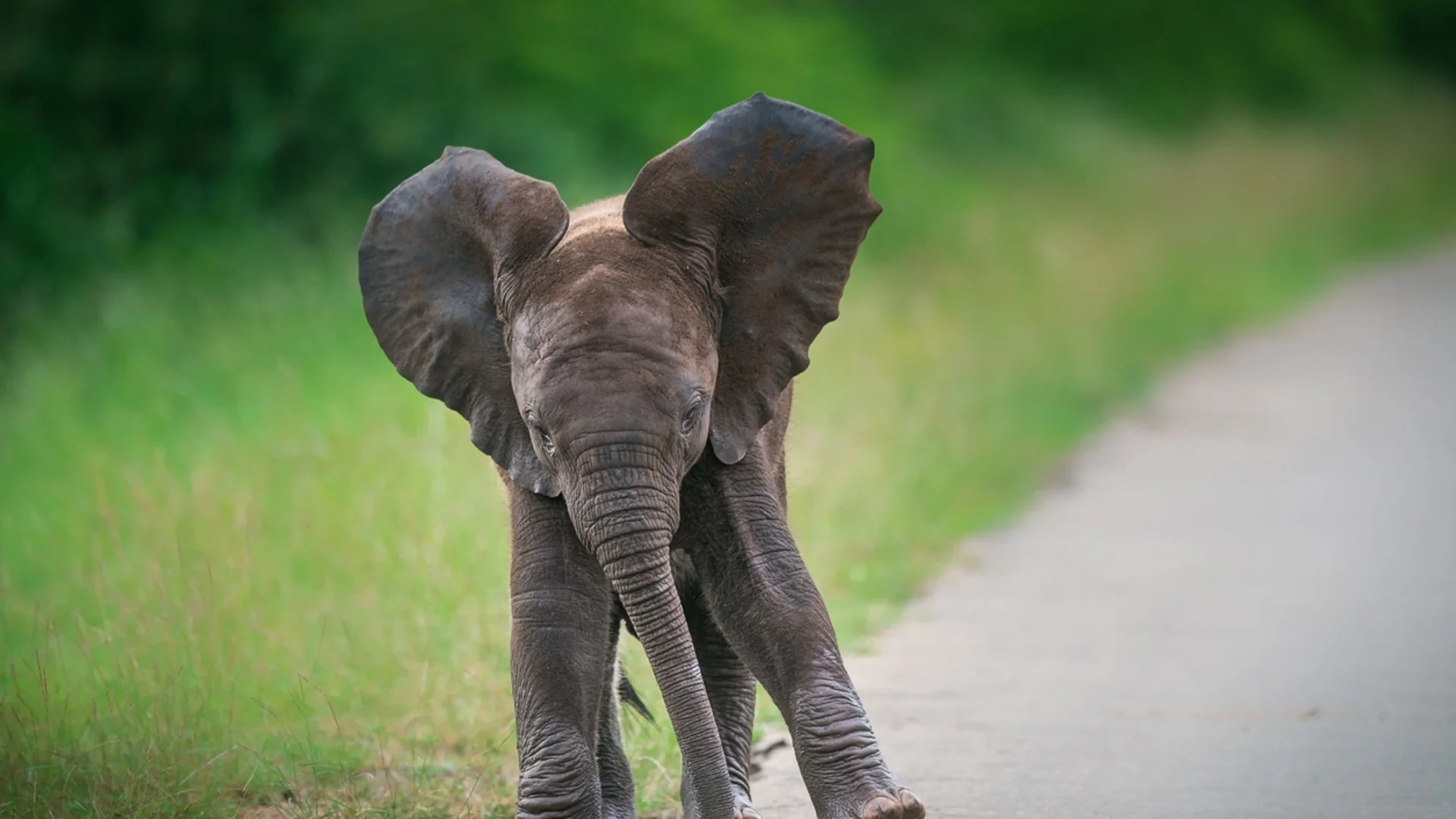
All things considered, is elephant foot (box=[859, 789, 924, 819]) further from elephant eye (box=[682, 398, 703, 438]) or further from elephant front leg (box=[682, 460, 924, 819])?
elephant eye (box=[682, 398, 703, 438])

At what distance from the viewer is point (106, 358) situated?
1216 centimetres

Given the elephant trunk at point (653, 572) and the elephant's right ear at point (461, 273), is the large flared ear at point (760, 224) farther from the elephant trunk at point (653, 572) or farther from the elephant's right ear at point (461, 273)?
the elephant trunk at point (653, 572)

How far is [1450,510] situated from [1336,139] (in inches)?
850

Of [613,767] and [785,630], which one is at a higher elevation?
[785,630]

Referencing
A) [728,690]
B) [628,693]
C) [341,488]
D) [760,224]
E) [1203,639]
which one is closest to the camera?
[760,224]

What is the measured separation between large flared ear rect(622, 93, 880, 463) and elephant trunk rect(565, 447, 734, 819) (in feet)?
1.42

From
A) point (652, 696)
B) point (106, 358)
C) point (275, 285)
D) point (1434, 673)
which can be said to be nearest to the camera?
point (652, 696)

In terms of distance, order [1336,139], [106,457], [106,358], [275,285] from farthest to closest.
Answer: [1336,139]
[275,285]
[106,358]
[106,457]

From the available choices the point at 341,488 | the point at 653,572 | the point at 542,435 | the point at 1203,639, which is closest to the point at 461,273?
the point at 542,435

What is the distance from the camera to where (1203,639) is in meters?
7.91

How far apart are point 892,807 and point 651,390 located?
3.82 ft

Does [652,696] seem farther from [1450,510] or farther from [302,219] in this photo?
[302,219]

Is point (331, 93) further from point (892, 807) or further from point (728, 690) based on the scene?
point (892, 807)

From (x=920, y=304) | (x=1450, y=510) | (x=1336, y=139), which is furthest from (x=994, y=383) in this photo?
(x=1336, y=139)
